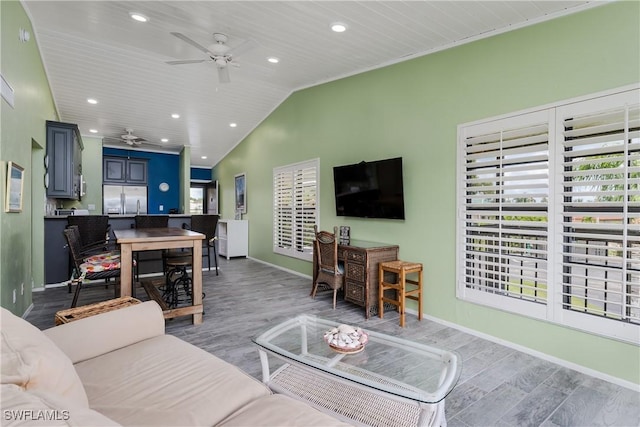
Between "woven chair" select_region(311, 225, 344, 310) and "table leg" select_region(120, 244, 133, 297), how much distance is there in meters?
2.16

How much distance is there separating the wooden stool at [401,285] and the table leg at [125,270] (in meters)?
2.63

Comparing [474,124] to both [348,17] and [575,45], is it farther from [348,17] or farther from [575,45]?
[348,17]

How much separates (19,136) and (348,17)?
3445 millimetres

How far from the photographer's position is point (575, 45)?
256cm

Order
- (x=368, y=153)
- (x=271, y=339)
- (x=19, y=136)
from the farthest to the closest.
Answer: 1. (x=368, y=153)
2. (x=19, y=136)
3. (x=271, y=339)

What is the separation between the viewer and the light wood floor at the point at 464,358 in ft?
6.57

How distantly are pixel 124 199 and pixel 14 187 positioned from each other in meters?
6.31

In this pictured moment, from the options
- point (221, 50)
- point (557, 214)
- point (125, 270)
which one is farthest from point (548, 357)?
point (221, 50)

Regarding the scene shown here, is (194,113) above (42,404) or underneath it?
above

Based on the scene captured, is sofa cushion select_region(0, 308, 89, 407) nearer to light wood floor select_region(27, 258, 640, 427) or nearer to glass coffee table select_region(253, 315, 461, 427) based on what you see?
glass coffee table select_region(253, 315, 461, 427)

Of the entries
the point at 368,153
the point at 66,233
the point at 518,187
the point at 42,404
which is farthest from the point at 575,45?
the point at 66,233

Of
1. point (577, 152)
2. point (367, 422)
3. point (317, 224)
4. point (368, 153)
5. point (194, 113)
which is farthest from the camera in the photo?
point (194, 113)

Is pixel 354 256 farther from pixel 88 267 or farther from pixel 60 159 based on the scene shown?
pixel 60 159

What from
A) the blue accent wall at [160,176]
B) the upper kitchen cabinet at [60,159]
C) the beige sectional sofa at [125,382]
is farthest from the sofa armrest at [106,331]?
the blue accent wall at [160,176]
